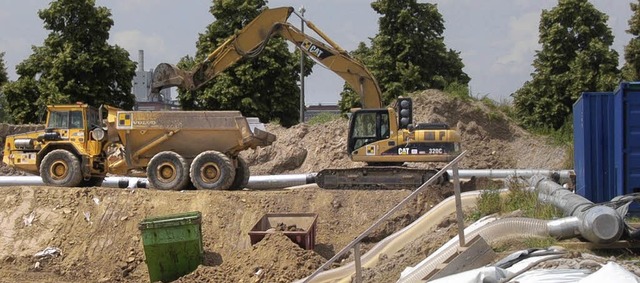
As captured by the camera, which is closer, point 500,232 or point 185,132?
point 500,232

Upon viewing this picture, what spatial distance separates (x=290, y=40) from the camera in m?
23.6

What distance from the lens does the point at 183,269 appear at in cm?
1677

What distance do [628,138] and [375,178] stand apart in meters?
8.97

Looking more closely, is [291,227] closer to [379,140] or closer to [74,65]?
[379,140]

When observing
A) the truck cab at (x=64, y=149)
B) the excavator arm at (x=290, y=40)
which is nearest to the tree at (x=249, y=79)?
the excavator arm at (x=290, y=40)

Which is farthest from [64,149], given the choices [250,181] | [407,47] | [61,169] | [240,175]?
[407,47]

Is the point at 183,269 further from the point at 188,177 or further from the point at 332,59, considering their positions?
the point at 332,59

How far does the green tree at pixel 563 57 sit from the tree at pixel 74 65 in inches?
625

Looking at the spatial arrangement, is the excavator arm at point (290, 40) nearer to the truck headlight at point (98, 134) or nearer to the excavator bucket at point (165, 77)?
the excavator bucket at point (165, 77)

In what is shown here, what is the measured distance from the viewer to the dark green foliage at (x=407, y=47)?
34.6m

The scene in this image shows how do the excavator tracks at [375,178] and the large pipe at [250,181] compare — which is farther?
the large pipe at [250,181]

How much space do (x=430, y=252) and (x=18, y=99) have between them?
26918 millimetres

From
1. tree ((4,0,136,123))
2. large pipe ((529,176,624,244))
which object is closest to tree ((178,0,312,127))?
tree ((4,0,136,123))

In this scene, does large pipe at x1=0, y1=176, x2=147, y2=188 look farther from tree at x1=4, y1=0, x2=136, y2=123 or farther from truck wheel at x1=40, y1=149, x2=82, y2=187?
tree at x1=4, y1=0, x2=136, y2=123
